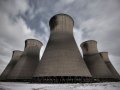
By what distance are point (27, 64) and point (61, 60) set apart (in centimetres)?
856

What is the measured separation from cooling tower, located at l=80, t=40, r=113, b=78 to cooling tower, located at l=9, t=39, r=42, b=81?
8.51 m

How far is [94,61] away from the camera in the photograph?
18.8 meters

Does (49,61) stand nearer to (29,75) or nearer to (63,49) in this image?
(63,49)

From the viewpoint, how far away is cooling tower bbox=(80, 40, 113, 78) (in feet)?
58.5

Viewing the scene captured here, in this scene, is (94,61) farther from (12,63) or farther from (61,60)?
(12,63)

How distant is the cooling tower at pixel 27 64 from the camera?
17.7 m

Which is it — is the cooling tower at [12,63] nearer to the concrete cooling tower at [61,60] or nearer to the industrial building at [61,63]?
the industrial building at [61,63]

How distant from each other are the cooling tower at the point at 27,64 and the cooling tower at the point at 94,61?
8.51 meters

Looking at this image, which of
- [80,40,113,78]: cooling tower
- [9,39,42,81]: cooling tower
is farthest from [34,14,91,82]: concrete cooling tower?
[80,40,113,78]: cooling tower

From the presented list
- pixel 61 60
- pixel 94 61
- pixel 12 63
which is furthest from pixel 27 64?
pixel 94 61

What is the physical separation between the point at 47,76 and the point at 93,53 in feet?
35.1

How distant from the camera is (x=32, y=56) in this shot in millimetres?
19359

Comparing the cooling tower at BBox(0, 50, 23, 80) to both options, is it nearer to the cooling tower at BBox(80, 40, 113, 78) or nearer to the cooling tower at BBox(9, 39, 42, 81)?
the cooling tower at BBox(9, 39, 42, 81)

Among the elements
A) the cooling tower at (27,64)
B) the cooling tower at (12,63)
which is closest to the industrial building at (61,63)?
the cooling tower at (27,64)
